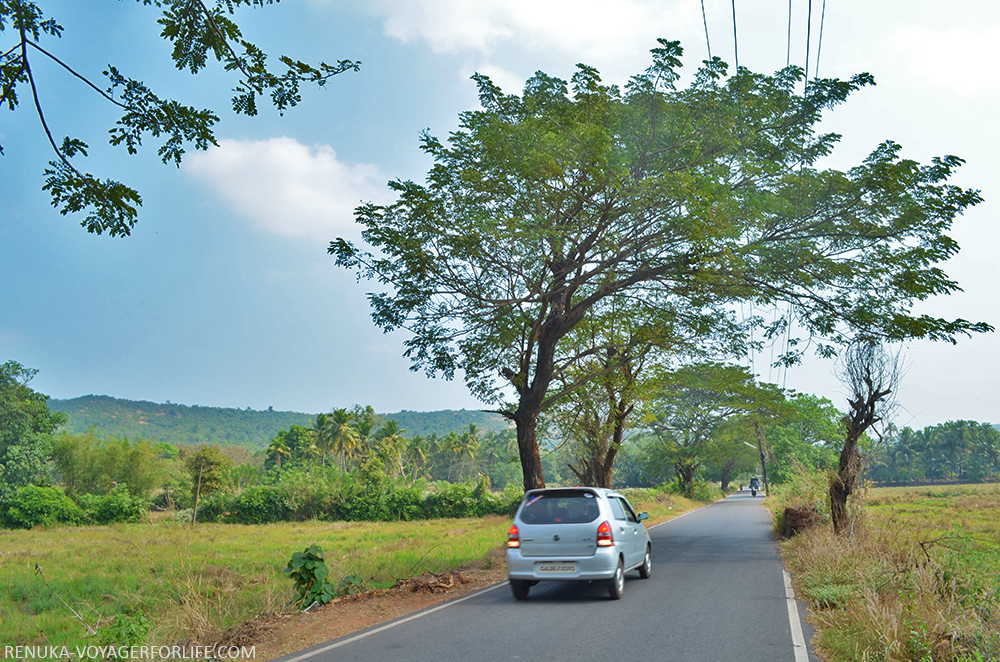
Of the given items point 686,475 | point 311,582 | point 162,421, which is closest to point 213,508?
point 686,475

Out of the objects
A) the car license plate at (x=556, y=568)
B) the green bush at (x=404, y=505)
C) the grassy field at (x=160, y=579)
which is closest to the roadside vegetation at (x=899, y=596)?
the car license plate at (x=556, y=568)

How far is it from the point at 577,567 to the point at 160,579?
5705 mm

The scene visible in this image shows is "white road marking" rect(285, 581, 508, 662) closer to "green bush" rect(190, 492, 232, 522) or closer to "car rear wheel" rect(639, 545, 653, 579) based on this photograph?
"car rear wheel" rect(639, 545, 653, 579)

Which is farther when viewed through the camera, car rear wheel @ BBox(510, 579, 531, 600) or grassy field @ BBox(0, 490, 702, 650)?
car rear wheel @ BBox(510, 579, 531, 600)

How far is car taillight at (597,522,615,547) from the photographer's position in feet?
30.4

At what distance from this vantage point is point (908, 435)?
400 feet

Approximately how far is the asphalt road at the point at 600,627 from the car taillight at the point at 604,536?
798 millimetres

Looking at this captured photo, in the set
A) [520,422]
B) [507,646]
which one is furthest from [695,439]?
[507,646]

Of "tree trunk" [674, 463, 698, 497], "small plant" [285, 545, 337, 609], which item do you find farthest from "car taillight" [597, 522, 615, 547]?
"tree trunk" [674, 463, 698, 497]

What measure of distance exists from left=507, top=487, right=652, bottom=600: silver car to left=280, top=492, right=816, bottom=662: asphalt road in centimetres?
37

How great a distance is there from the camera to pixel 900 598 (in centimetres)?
707

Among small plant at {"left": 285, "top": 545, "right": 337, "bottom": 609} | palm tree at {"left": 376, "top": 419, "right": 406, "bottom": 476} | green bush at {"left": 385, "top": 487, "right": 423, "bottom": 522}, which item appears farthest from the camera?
palm tree at {"left": 376, "top": 419, "right": 406, "bottom": 476}

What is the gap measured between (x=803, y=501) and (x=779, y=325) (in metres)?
5.64

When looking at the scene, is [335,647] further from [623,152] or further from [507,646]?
[623,152]
